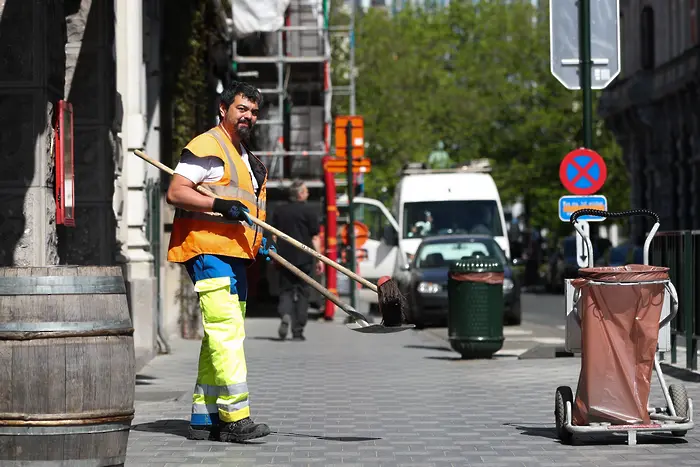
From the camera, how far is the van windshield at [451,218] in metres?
28.7

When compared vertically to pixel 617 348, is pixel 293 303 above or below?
below

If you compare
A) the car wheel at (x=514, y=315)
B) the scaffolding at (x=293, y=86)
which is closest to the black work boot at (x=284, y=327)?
the car wheel at (x=514, y=315)

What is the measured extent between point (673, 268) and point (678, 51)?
29.2m

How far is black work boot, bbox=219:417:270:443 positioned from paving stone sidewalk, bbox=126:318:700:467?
0.18 feet

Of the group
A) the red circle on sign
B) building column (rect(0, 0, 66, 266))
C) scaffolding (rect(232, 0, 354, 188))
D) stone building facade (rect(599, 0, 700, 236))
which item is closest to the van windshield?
scaffolding (rect(232, 0, 354, 188))

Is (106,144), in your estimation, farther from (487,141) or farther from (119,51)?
(487,141)

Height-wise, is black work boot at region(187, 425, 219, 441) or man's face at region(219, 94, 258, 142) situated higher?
man's face at region(219, 94, 258, 142)

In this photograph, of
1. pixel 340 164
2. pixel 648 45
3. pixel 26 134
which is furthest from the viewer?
pixel 648 45

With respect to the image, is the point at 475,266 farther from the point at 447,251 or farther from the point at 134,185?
the point at 447,251

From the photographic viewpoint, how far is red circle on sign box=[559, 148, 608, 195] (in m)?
18.1

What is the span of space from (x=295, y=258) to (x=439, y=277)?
4826 millimetres

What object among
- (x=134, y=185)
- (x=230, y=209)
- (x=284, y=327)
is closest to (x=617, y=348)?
(x=230, y=209)

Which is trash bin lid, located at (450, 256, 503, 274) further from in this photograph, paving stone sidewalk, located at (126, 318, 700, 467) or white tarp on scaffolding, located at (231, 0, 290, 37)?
white tarp on scaffolding, located at (231, 0, 290, 37)

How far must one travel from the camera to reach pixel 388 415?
10789 mm
